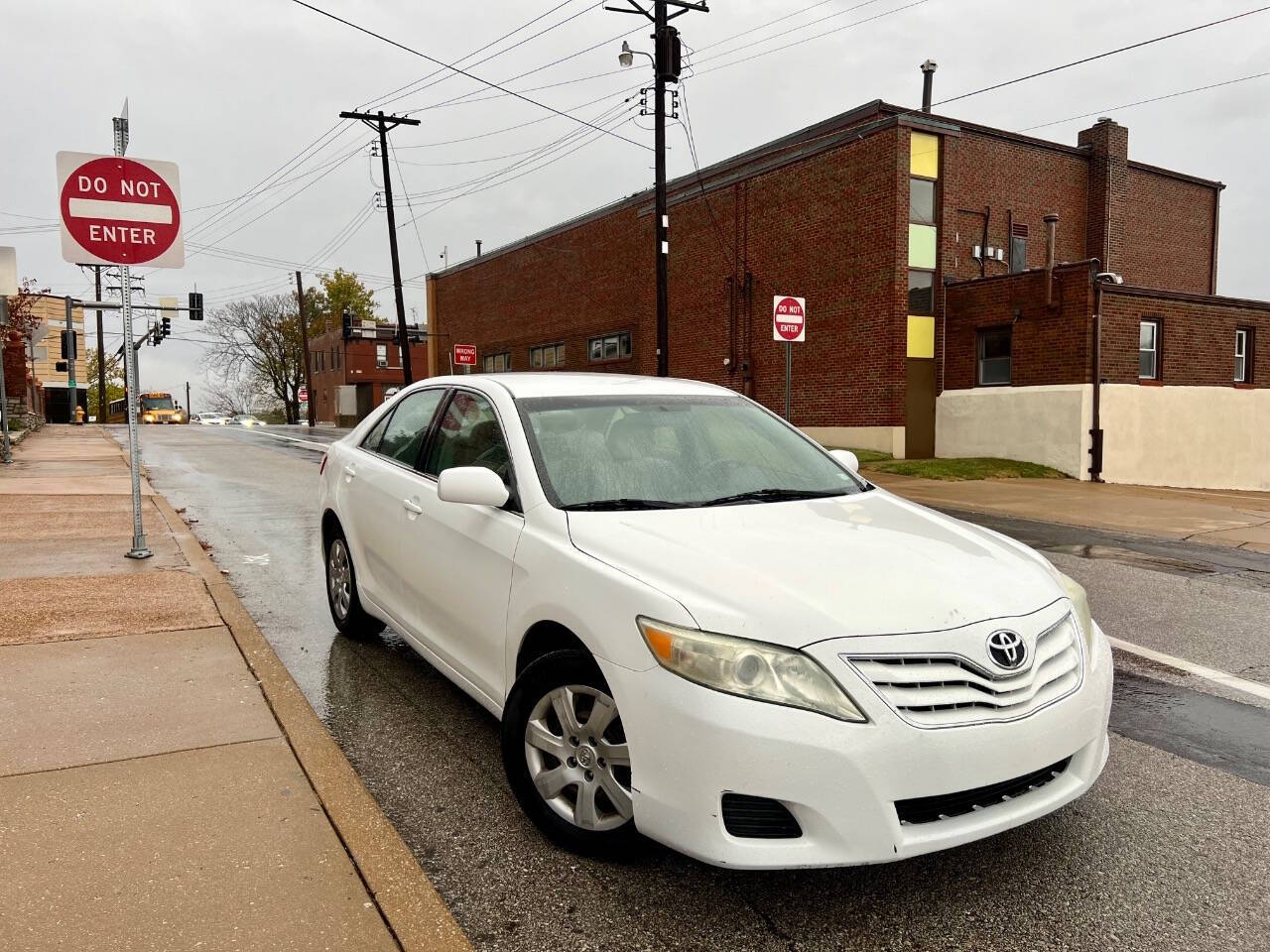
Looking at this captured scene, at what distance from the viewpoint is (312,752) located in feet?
12.1

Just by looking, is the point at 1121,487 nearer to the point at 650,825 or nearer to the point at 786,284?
the point at 786,284

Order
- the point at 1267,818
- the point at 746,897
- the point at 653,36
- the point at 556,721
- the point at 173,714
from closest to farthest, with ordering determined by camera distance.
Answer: the point at 746,897 → the point at 556,721 → the point at 1267,818 → the point at 173,714 → the point at 653,36

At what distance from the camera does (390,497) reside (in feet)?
15.1

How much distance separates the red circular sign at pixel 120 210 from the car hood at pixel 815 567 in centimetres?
552

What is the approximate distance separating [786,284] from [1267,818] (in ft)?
71.1

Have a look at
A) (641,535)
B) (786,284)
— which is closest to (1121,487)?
(786,284)

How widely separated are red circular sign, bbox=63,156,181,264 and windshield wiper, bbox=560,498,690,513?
17.7 ft

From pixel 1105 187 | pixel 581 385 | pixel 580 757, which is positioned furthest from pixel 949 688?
pixel 1105 187

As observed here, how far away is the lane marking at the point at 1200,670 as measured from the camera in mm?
4738

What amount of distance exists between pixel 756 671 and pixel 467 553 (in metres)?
1.58

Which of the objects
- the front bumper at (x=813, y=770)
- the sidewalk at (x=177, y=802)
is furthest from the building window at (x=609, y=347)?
the front bumper at (x=813, y=770)

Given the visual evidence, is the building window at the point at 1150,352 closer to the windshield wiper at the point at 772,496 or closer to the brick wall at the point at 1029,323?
the brick wall at the point at 1029,323

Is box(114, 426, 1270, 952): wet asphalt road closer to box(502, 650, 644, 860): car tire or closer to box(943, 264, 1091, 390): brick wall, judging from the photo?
box(502, 650, 644, 860): car tire

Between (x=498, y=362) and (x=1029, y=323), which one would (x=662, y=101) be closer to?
(x=1029, y=323)
